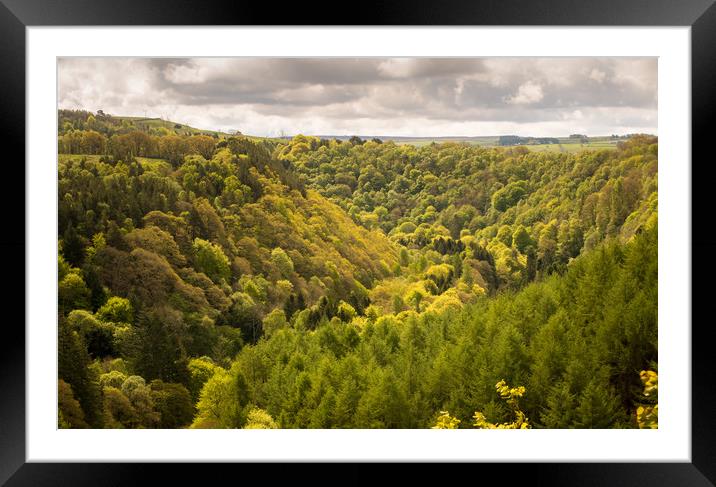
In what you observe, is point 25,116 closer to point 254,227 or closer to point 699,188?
point 254,227

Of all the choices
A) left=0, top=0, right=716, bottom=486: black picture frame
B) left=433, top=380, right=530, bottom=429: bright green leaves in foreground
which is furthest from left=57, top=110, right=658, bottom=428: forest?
left=0, top=0, right=716, bottom=486: black picture frame

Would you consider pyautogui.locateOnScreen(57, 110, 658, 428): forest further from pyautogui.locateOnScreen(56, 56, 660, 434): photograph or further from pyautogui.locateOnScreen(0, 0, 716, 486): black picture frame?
pyautogui.locateOnScreen(0, 0, 716, 486): black picture frame

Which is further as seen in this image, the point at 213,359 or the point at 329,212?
the point at 329,212

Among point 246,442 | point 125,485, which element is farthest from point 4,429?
point 246,442
